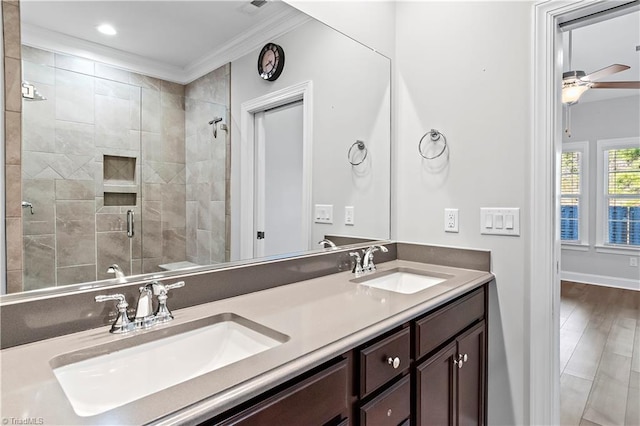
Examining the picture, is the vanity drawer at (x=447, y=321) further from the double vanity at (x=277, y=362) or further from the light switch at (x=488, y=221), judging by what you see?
the light switch at (x=488, y=221)

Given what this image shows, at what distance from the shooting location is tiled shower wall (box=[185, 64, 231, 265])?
124 centimetres

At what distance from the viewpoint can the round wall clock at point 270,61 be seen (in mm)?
1504

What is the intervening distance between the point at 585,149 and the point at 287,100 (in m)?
5.33

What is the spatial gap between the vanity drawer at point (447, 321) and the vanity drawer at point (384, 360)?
82 mm

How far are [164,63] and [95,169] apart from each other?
412 millimetres

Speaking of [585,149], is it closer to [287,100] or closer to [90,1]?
[287,100]

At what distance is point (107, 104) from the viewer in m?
1.04

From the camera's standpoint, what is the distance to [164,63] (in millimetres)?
1166

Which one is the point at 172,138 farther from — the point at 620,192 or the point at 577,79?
the point at 620,192

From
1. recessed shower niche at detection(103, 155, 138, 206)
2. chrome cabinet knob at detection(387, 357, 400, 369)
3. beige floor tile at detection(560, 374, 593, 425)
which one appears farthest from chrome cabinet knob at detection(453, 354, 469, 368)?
recessed shower niche at detection(103, 155, 138, 206)

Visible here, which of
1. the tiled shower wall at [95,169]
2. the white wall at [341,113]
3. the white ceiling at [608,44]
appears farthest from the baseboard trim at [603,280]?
the tiled shower wall at [95,169]

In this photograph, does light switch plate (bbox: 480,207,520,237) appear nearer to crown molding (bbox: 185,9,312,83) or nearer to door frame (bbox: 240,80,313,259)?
door frame (bbox: 240,80,313,259)

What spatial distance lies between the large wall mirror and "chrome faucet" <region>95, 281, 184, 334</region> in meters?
0.11

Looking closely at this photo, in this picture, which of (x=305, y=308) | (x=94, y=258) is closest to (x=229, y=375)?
(x=305, y=308)
